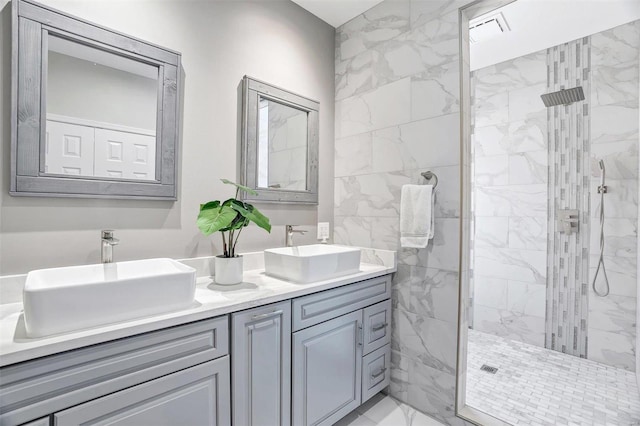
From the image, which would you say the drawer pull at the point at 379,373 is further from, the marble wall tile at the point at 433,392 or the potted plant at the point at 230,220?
the potted plant at the point at 230,220

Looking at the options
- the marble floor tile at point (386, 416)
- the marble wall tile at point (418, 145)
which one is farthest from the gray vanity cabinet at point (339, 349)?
the marble wall tile at point (418, 145)

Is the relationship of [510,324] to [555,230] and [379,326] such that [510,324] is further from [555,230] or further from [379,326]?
[379,326]

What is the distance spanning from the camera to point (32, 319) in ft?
2.78

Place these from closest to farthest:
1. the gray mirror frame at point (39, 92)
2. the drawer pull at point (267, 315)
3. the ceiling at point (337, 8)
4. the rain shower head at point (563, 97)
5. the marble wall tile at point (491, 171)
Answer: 1. the gray mirror frame at point (39, 92)
2. the drawer pull at point (267, 315)
3. the ceiling at point (337, 8)
4. the rain shower head at point (563, 97)
5. the marble wall tile at point (491, 171)

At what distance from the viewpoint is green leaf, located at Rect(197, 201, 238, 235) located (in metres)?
1.29

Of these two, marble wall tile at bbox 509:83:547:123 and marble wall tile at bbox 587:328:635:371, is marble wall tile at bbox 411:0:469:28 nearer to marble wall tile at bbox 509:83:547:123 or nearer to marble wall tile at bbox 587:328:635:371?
marble wall tile at bbox 509:83:547:123

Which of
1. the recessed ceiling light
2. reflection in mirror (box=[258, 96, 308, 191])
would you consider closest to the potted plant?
reflection in mirror (box=[258, 96, 308, 191])

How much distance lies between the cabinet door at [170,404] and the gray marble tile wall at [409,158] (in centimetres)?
119

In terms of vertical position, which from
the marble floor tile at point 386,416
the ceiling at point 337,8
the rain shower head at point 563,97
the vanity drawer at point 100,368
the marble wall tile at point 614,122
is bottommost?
the marble floor tile at point 386,416

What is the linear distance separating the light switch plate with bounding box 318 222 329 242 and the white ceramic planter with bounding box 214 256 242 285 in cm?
88

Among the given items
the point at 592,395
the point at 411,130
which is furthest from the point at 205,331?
the point at 592,395

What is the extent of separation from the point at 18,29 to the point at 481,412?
2.78 metres

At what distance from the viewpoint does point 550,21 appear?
2174 millimetres

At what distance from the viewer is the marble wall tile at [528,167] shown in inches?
105
